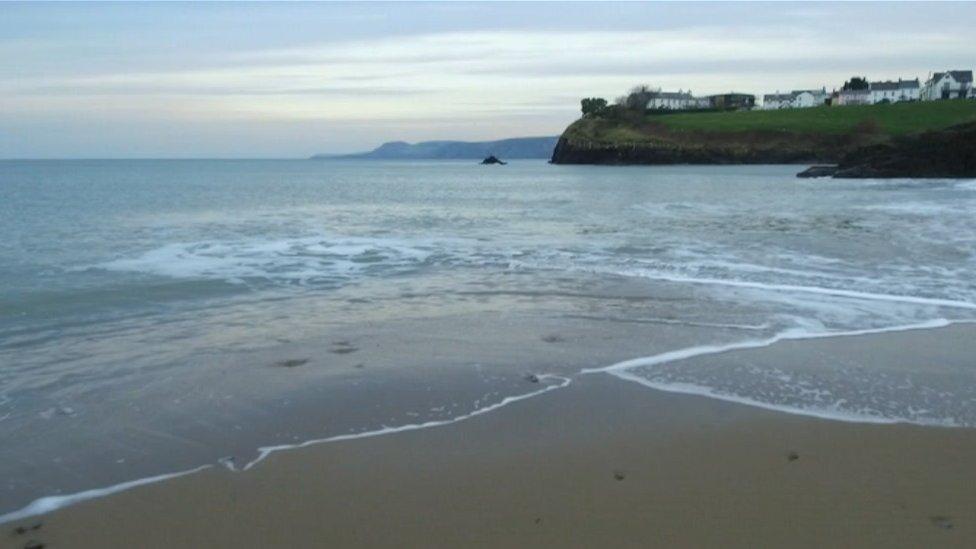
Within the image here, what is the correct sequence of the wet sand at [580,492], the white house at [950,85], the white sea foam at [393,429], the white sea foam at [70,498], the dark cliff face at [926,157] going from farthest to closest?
the white house at [950,85] → the dark cliff face at [926,157] → the white sea foam at [393,429] → the white sea foam at [70,498] → the wet sand at [580,492]

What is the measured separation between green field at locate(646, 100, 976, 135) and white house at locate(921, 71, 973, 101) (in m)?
24.3

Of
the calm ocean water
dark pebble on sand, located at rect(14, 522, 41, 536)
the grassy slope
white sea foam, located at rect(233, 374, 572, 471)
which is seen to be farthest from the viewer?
the grassy slope

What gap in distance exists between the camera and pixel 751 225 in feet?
81.6

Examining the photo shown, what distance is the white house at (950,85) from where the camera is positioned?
138875 millimetres

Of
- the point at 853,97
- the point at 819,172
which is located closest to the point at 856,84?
the point at 853,97

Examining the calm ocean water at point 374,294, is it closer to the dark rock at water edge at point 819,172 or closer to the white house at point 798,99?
the dark rock at water edge at point 819,172

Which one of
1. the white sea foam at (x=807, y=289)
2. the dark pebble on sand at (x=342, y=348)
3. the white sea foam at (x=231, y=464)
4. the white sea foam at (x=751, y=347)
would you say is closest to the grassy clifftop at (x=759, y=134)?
the white sea foam at (x=807, y=289)

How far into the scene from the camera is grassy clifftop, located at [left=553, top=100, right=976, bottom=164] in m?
107

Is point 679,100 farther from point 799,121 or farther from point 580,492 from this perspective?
point 580,492

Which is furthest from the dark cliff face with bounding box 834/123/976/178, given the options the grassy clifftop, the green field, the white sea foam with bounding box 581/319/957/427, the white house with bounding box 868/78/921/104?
the white house with bounding box 868/78/921/104

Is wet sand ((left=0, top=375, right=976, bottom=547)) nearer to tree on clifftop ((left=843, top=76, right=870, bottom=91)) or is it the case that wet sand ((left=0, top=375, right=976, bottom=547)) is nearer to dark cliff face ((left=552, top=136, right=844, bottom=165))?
dark cliff face ((left=552, top=136, right=844, bottom=165))

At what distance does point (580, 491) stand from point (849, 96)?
177389 mm

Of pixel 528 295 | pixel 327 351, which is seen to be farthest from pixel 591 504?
pixel 528 295

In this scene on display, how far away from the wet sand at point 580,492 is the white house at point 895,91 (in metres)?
163
